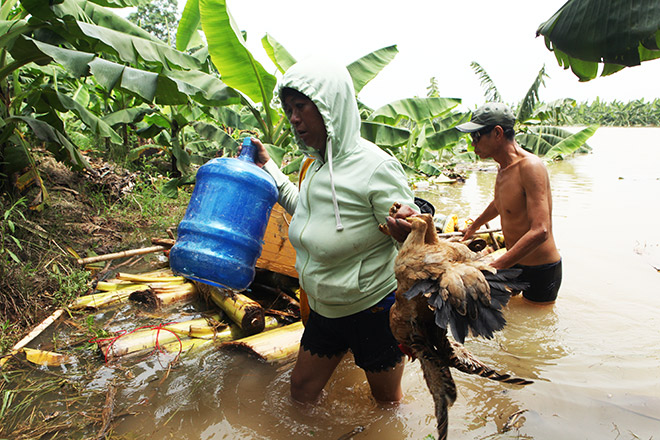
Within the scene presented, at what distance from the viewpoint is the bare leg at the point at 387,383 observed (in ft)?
6.64

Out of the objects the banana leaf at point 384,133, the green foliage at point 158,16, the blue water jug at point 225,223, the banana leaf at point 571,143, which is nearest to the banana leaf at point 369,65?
the banana leaf at point 384,133

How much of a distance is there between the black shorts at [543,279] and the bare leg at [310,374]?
72.7 inches

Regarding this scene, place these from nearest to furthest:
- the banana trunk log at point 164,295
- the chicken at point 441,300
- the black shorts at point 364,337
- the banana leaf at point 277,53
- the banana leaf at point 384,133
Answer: the chicken at point 441,300 → the black shorts at point 364,337 → the banana trunk log at point 164,295 → the banana leaf at point 277,53 → the banana leaf at point 384,133

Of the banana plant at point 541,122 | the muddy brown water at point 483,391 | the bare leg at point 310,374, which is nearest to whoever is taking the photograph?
the bare leg at point 310,374

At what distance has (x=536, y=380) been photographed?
2779 millimetres

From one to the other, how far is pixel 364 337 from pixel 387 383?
1.00 ft

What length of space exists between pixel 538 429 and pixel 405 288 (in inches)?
57.6

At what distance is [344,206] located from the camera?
183cm

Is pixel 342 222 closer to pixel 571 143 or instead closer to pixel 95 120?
pixel 95 120

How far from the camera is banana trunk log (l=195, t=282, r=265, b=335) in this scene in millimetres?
3062

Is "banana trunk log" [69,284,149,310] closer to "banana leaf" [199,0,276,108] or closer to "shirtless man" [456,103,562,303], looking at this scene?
"banana leaf" [199,0,276,108]

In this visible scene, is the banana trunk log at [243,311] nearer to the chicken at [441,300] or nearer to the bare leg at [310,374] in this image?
the bare leg at [310,374]

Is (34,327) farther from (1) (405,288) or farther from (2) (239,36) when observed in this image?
(2) (239,36)

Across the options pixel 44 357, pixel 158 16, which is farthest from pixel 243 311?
pixel 158 16
